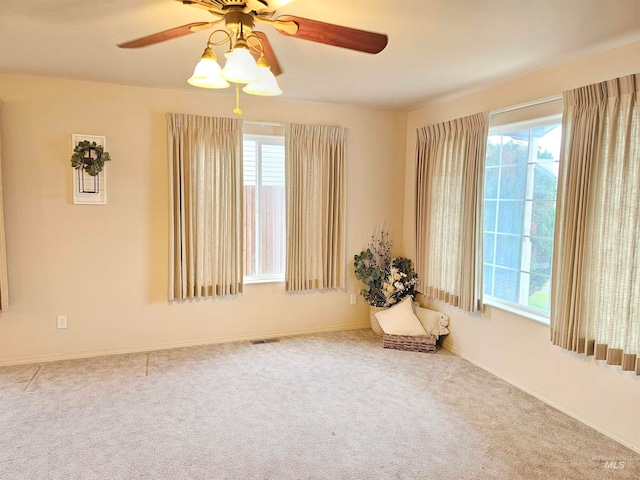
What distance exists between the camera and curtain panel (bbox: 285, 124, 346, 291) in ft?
14.5

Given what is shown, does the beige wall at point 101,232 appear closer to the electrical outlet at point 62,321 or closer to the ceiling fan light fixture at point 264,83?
the electrical outlet at point 62,321

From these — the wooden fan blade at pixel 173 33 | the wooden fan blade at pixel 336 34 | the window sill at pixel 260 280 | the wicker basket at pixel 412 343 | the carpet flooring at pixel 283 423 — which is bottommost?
the carpet flooring at pixel 283 423

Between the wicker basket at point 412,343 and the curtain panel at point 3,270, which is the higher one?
the curtain panel at point 3,270

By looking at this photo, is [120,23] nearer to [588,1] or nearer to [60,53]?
[60,53]

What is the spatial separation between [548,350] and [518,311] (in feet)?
1.24

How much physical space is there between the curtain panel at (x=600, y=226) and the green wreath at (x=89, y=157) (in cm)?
364

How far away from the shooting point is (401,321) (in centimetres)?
425

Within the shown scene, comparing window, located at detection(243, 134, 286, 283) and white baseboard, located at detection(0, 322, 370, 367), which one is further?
window, located at detection(243, 134, 286, 283)

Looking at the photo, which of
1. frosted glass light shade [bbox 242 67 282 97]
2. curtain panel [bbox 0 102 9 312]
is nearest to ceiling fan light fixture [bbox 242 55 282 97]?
frosted glass light shade [bbox 242 67 282 97]

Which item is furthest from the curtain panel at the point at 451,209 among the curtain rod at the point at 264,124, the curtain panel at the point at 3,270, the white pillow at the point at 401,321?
the curtain panel at the point at 3,270

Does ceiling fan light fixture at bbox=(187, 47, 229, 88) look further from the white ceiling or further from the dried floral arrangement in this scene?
the dried floral arrangement

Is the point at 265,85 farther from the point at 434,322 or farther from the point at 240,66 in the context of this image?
the point at 434,322

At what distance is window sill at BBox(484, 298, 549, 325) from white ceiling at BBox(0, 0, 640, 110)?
6.04 feet

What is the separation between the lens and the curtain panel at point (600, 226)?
2.54 meters
